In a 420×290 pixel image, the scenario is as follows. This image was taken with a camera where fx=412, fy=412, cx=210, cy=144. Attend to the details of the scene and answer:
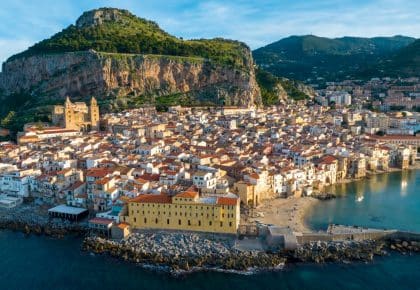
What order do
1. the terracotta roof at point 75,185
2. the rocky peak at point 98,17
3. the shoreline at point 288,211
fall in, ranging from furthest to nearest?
the rocky peak at point 98,17, the terracotta roof at point 75,185, the shoreline at point 288,211

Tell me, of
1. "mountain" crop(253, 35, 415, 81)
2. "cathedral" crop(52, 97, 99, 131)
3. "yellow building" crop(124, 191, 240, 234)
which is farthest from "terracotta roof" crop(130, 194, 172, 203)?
"mountain" crop(253, 35, 415, 81)

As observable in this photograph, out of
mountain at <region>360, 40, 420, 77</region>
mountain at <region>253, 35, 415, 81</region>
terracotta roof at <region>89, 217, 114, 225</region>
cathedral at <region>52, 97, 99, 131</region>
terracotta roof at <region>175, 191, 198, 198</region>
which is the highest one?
mountain at <region>253, 35, 415, 81</region>

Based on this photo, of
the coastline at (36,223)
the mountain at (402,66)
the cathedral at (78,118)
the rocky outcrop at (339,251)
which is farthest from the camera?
the mountain at (402,66)

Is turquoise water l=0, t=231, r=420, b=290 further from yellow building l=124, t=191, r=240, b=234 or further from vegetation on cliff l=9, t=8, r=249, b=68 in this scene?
vegetation on cliff l=9, t=8, r=249, b=68

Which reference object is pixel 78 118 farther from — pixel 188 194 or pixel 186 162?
pixel 188 194

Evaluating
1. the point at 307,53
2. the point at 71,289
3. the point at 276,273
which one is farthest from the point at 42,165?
the point at 307,53

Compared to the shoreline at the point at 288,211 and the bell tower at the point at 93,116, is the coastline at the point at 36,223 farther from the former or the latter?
the bell tower at the point at 93,116

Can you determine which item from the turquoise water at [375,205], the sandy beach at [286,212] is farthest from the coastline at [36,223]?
the turquoise water at [375,205]

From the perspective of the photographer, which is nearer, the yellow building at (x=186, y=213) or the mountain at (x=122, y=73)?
the yellow building at (x=186, y=213)
